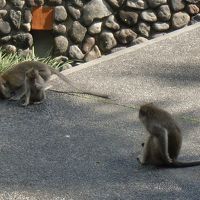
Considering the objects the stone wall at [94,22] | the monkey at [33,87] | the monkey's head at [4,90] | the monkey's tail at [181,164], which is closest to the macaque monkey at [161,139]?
the monkey's tail at [181,164]

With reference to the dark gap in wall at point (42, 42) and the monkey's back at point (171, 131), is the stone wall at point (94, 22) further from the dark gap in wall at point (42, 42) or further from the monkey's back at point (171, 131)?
the monkey's back at point (171, 131)

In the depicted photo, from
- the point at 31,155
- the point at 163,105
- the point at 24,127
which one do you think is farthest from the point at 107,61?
the point at 31,155

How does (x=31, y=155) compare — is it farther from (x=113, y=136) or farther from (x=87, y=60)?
(x=87, y=60)

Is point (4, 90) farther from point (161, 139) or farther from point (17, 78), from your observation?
point (161, 139)

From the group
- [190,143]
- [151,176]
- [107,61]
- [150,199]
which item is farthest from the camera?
[107,61]

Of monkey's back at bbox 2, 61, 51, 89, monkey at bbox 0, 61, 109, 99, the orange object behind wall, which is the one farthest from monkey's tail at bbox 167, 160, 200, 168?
the orange object behind wall

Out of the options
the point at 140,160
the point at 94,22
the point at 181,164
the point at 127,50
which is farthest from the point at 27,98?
the point at 94,22

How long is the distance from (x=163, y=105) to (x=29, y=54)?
10.5 feet

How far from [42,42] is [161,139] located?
17.4 ft

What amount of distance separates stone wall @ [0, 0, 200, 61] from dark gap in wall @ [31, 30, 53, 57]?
0.09 meters

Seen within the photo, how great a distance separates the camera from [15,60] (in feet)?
37.0

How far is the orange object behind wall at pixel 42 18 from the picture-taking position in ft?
38.7

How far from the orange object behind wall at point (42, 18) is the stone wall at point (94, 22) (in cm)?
7

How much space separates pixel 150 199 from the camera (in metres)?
6.95
